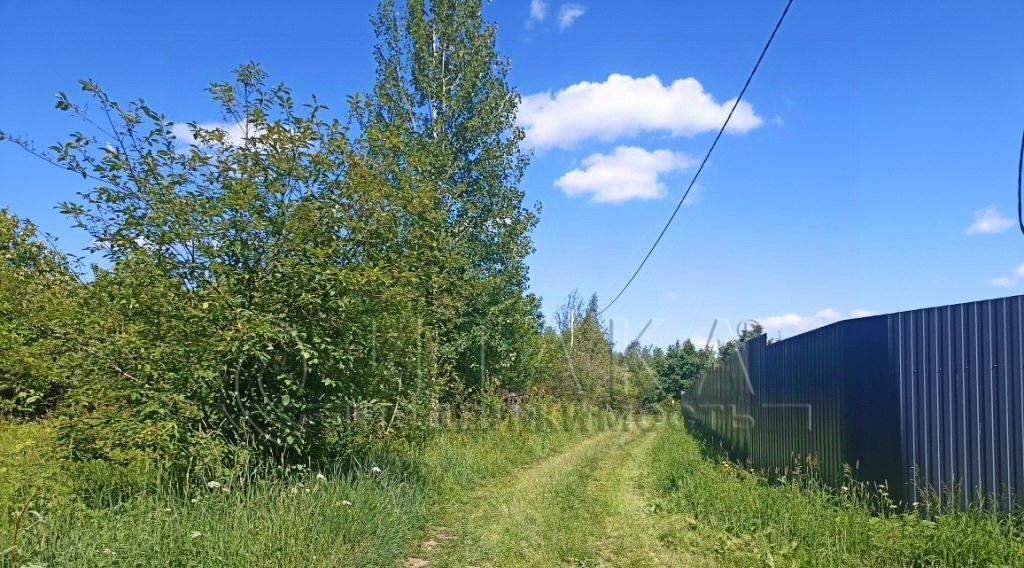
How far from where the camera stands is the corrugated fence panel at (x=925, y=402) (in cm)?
452

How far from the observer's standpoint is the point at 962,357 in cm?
481

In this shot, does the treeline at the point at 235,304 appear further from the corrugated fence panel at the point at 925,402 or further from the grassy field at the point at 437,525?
the corrugated fence panel at the point at 925,402

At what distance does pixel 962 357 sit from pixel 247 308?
568cm

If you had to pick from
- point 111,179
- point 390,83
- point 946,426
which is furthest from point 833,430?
point 390,83

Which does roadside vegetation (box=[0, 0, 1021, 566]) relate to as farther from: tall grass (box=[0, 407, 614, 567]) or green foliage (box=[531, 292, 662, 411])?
green foliage (box=[531, 292, 662, 411])

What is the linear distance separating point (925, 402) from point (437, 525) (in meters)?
4.46

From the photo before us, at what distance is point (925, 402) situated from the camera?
5047mm

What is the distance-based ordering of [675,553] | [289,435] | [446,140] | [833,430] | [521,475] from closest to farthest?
[675,553], [289,435], [833,430], [521,475], [446,140]

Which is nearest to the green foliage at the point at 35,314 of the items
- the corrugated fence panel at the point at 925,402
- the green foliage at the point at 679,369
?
the corrugated fence panel at the point at 925,402

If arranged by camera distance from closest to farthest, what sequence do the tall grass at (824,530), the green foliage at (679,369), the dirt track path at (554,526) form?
1. the tall grass at (824,530)
2. the dirt track path at (554,526)
3. the green foliage at (679,369)

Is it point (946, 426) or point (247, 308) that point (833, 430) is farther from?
point (247, 308)

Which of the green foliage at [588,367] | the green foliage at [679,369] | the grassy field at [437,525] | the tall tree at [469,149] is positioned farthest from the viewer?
the green foliage at [679,369]

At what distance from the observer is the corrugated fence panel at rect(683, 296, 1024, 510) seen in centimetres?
452

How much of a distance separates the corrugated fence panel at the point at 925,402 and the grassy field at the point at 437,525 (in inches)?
12.9
